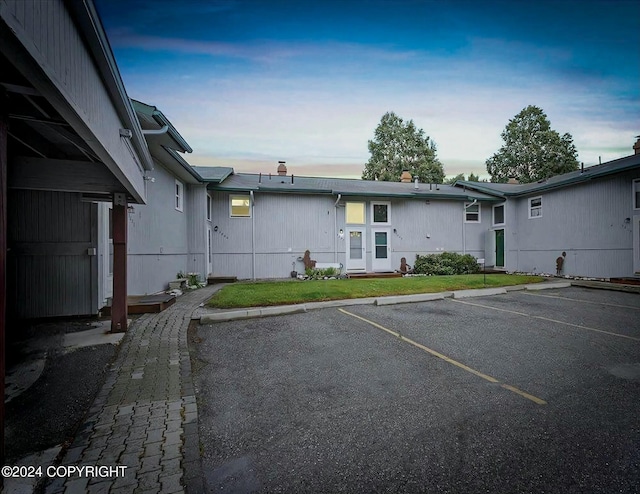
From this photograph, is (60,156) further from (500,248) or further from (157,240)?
(500,248)

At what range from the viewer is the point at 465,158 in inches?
1574

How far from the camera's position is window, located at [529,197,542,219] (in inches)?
666

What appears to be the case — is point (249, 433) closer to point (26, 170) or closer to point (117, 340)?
point (117, 340)

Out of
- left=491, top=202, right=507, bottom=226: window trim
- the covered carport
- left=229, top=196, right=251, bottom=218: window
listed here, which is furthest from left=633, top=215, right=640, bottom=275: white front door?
the covered carport

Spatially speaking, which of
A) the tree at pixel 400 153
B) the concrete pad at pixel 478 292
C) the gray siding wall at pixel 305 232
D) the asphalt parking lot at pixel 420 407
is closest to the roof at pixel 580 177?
the gray siding wall at pixel 305 232

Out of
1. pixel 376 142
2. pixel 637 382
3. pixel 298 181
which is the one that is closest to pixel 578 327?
pixel 637 382

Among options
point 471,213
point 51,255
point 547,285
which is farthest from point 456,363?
point 471,213

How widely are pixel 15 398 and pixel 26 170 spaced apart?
3.05 meters

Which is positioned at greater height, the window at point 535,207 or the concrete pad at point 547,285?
the window at point 535,207

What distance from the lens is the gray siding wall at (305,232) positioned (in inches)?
593

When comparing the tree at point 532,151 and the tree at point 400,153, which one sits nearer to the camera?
the tree at point 532,151

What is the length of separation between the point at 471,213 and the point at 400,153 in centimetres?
2048

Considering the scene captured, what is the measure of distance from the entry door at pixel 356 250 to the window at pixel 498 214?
8.57 metres

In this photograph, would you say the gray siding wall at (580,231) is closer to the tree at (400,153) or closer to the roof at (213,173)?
the roof at (213,173)
